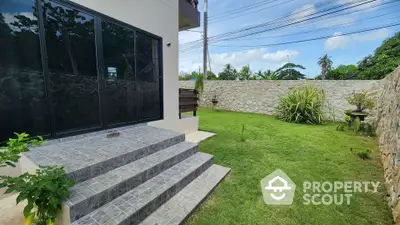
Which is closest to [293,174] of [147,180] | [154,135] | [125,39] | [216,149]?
[216,149]

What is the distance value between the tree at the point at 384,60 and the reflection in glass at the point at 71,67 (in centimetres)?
1776

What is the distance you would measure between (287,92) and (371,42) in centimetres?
1023

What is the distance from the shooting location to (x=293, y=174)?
125 inches

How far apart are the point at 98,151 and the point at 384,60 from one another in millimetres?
20058

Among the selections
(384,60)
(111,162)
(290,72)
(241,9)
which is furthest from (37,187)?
(290,72)

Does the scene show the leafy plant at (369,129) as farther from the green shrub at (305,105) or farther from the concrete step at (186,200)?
the concrete step at (186,200)

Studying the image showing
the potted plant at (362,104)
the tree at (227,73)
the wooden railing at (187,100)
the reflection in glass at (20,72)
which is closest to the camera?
the reflection in glass at (20,72)

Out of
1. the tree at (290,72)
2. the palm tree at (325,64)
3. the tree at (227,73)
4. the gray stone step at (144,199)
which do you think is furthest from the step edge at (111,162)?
the palm tree at (325,64)

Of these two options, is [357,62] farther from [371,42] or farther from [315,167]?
[315,167]

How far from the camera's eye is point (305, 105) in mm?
8141

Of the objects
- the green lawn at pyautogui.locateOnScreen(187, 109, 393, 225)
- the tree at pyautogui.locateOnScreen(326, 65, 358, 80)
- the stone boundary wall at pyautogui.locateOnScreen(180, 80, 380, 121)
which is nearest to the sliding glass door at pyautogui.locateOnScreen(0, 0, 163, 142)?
the green lawn at pyautogui.locateOnScreen(187, 109, 393, 225)

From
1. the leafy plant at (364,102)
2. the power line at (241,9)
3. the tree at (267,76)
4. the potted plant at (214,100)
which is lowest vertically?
the potted plant at (214,100)

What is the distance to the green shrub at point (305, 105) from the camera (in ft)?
26.3

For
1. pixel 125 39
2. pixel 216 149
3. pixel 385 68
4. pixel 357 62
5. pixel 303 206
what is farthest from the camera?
pixel 357 62
